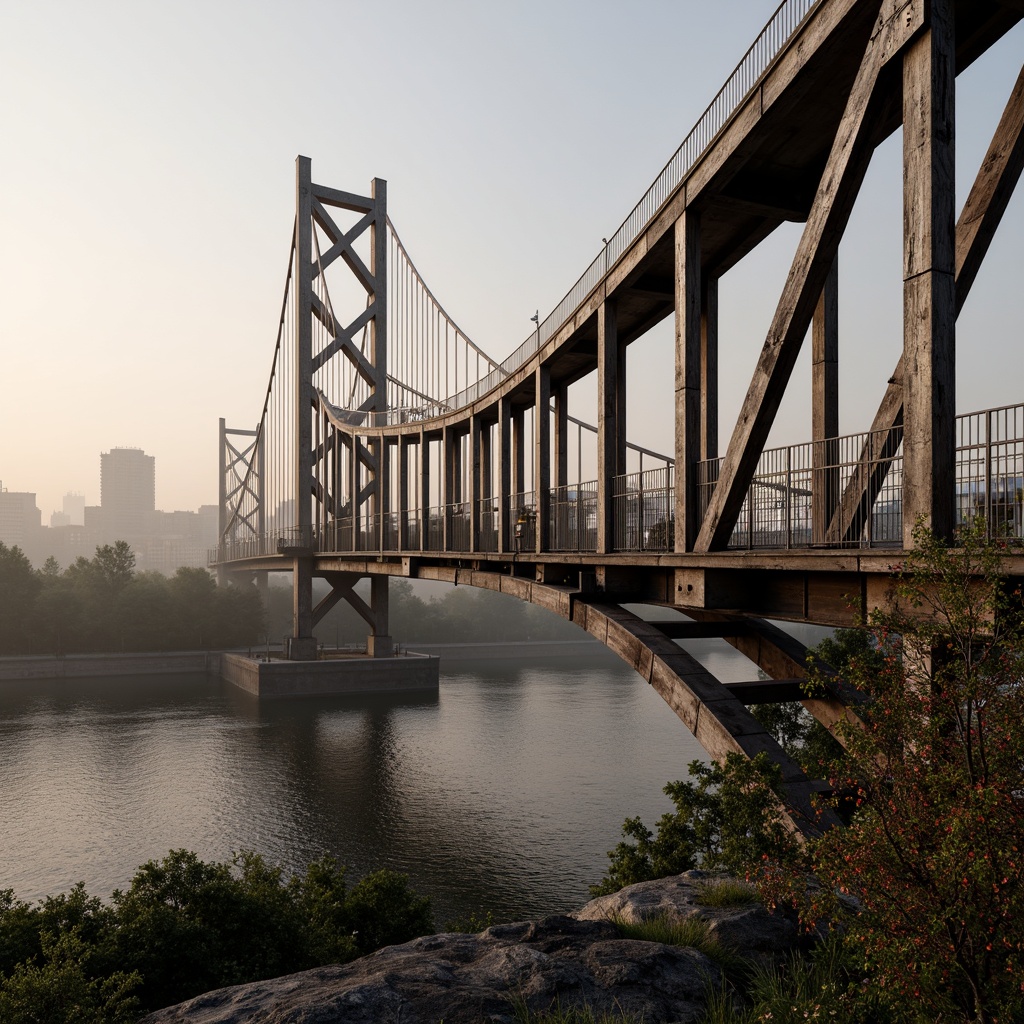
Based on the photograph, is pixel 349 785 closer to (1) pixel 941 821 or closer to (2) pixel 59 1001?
(2) pixel 59 1001

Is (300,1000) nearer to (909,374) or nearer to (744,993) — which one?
(744,993)

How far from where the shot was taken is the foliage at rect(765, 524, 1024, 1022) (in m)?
4.37

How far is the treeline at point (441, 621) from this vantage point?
88.1 metres

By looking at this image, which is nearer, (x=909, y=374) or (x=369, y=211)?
(x=909, y=374)

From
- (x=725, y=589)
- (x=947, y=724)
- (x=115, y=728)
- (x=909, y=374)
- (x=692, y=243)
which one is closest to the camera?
(x=947, y=724)

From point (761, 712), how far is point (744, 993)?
1675 centimetres

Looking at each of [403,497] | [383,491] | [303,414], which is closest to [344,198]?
[303,414]

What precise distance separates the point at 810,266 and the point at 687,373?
10.8 feet

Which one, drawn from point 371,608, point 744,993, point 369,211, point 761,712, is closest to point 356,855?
point 761,712

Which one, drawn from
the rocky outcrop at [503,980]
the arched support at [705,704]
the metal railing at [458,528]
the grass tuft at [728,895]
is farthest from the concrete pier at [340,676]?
the rocky outcrop at [503,980]

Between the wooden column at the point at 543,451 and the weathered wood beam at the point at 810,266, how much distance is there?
811 centimetres

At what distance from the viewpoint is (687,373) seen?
1230cm

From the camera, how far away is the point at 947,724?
16.5 feet

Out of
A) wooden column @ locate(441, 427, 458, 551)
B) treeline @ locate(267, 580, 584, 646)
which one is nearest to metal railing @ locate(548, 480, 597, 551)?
wooden column @ locate(441, 427, 458, 551)
